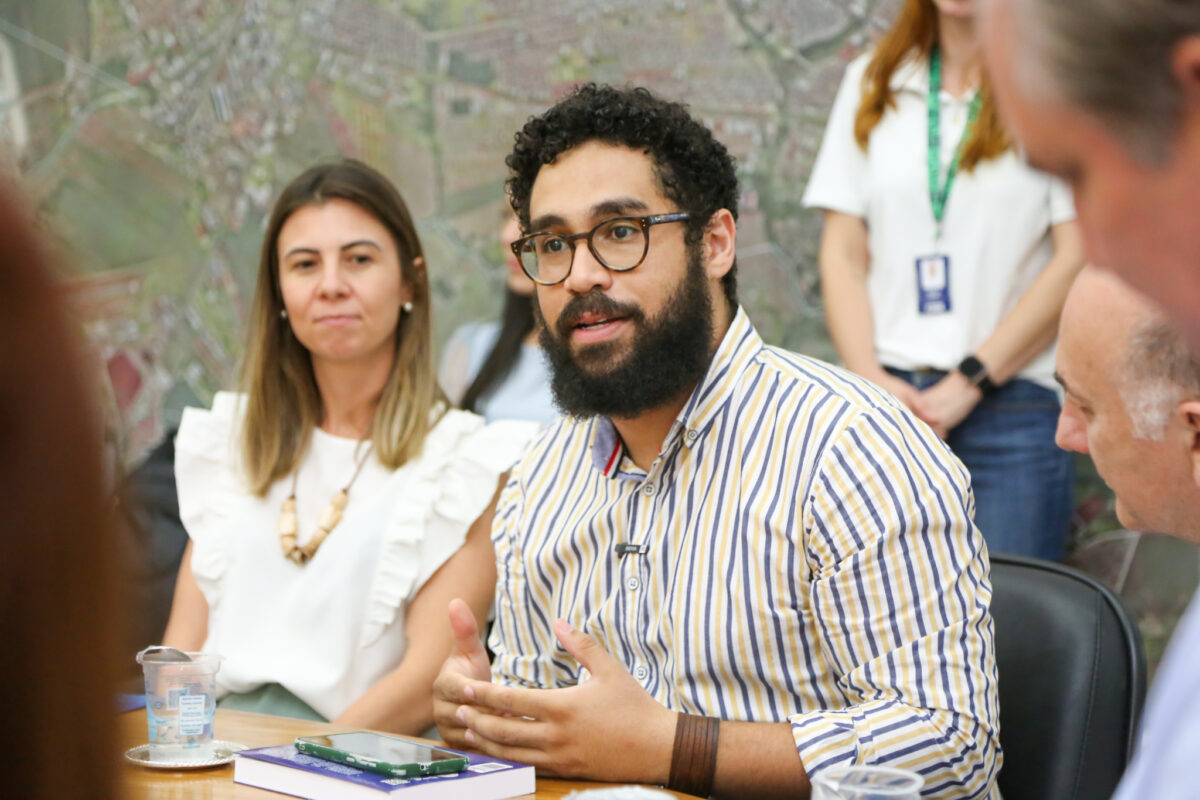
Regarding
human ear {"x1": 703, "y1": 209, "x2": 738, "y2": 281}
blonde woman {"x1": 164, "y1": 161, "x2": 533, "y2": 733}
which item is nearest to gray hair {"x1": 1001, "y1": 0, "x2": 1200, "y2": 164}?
human ear {"x1": 703, "y1": 209, "x2": 738, "y2": 281}

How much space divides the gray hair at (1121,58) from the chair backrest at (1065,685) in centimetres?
129

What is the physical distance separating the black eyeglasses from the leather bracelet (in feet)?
2.73

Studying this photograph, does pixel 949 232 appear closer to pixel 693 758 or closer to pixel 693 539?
pixel 693 539

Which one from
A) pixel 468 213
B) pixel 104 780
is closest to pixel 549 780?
pixel 104 780

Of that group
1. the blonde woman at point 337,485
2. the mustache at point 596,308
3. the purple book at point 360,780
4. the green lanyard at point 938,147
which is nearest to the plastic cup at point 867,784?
the purple book at point 360,780

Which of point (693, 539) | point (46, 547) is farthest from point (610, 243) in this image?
point (46, 547)

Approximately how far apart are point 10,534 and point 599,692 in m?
1.30

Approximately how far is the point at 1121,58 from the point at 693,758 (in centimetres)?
134

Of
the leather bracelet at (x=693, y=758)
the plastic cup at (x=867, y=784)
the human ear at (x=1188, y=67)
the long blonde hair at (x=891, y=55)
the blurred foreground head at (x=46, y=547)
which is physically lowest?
the leather bracelet at (x=693, y=758)

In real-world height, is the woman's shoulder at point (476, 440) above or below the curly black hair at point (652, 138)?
below

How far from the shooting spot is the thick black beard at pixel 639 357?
7.28 ft

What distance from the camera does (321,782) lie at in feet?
5.14

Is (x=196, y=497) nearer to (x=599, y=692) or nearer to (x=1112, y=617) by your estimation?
(x=599, y=692)

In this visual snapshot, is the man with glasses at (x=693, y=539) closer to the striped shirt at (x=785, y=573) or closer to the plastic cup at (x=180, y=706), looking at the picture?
the striped shirt at (x=785, y=573)
